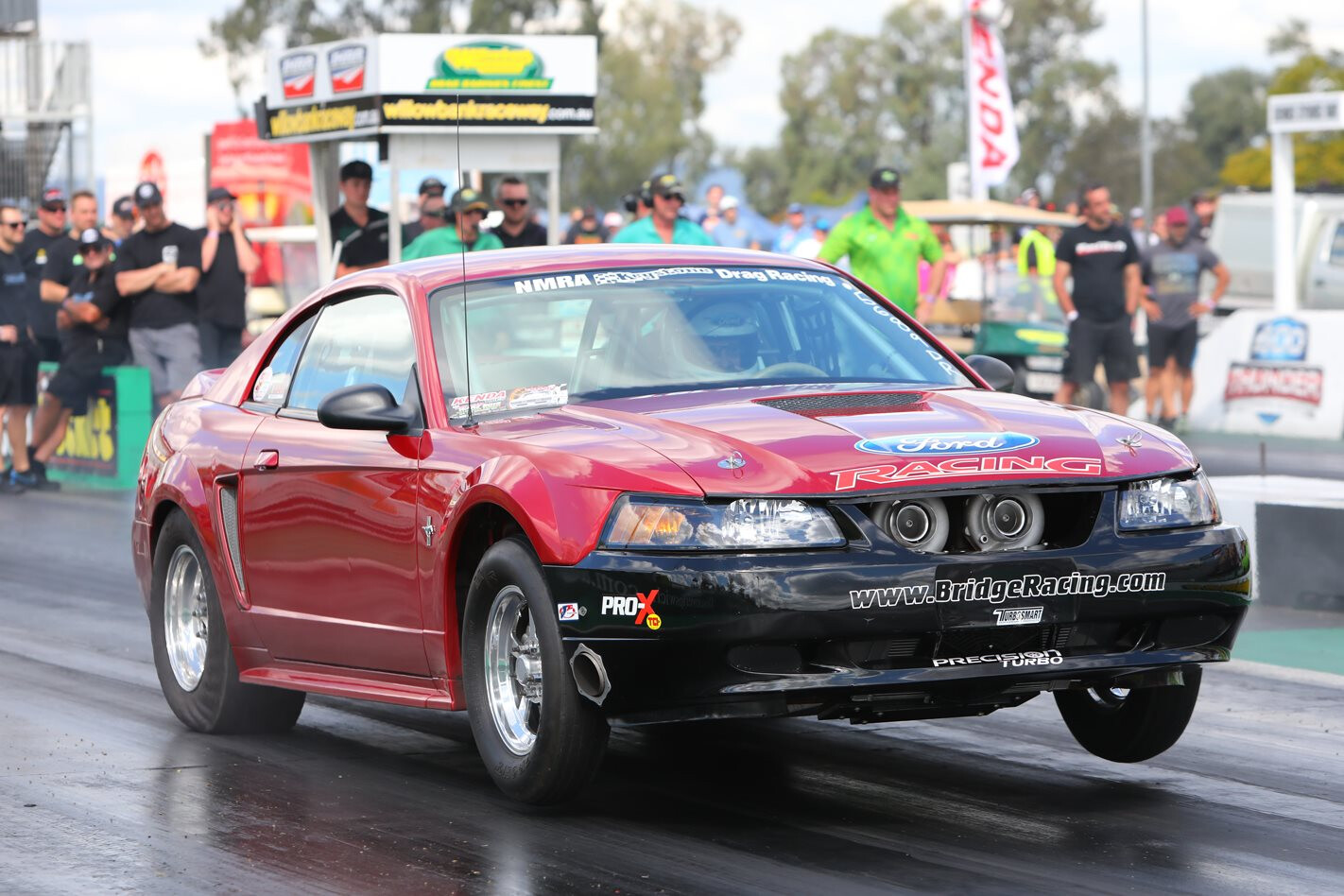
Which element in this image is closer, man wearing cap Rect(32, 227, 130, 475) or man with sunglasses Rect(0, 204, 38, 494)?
man wearing cap Rect(32, 227, 130, 475)

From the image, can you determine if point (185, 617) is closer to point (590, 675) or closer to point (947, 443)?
point (590, 675)

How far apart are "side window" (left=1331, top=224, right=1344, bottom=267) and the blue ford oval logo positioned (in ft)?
76.5

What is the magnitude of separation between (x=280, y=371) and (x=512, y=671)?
1933mm

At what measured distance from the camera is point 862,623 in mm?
5379

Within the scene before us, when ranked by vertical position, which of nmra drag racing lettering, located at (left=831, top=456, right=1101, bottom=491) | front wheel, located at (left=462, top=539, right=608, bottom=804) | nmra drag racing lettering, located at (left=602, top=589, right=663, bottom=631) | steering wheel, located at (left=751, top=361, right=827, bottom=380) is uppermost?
steering wheel, located at (left=751, top=361, right=827, bottom=380)

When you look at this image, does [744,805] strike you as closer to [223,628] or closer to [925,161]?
[223,628]

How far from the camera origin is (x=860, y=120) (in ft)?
327

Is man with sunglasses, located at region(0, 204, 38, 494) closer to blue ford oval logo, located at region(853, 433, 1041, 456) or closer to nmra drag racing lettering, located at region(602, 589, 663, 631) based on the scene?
nmra drag racing lettering, located at region(602, 589, 663, 631)

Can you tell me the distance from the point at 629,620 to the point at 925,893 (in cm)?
97

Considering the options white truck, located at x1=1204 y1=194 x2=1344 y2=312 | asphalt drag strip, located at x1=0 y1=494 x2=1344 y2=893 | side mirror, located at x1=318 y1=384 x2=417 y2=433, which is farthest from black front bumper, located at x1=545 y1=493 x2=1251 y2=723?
white truck, located at x1=1204 y1=194 x2=1344 y2=312

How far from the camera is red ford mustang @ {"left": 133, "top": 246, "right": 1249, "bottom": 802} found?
543 cm

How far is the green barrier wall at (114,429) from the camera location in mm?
17703

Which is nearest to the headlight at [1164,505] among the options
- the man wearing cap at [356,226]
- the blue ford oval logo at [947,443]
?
the blue ford oval logo at [947,443]

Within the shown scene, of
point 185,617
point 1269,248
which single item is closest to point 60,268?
point 185,617
